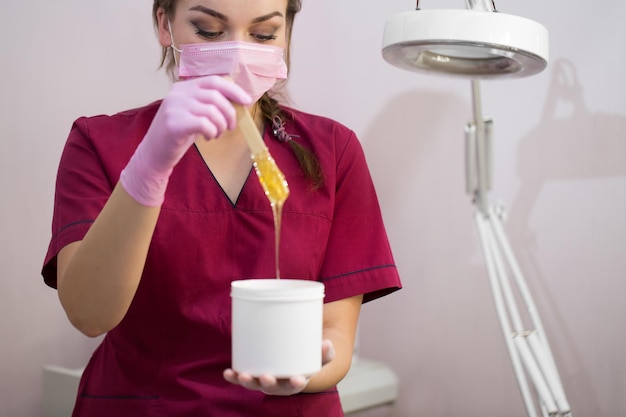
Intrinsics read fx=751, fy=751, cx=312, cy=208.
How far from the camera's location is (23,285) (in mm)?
1678

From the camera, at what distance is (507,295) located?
147 cm

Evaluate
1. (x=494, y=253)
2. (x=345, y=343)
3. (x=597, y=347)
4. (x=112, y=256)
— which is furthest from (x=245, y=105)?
(x=597, y=347)

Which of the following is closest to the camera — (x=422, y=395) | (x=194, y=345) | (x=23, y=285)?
(x=194, y=345)

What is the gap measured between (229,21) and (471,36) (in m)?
0.37

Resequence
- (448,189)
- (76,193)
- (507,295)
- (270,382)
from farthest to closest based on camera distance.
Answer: (448,189) → (507,295) → (76,193) → (270,382)

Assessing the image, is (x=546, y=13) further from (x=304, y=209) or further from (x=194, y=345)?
(x=194, y=345)

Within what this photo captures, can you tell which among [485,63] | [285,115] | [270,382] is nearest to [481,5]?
[485,63]

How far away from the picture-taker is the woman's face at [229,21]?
1117mm

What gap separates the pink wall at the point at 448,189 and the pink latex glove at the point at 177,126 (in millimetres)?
894

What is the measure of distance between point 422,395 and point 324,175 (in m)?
1.01

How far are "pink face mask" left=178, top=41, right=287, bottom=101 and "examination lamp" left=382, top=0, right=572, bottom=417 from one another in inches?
8.2

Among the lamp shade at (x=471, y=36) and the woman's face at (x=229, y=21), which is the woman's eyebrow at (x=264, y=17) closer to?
the woman's face at (x=229, y=21)

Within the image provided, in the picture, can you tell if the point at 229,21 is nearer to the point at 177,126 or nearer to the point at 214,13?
the point at 214,13

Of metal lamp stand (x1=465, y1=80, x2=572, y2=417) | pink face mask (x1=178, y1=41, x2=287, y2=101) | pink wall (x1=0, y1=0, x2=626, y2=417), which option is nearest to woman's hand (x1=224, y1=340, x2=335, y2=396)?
pink face mask (x1=178, y1=41, x2=287, y2=101)
